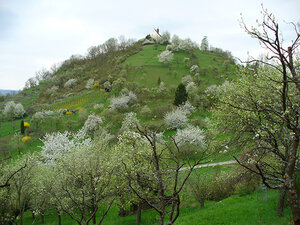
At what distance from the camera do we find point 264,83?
12695 millimetres

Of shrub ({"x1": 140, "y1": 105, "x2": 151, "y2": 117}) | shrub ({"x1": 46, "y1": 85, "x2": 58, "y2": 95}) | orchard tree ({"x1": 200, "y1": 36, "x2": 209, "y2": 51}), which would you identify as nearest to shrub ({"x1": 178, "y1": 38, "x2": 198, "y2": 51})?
orchard tree ({"x1": 200, "y1": 36, "x2": 209, "y2": 51})

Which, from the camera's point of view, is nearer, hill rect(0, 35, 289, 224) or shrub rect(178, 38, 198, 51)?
hill rect(0, 35, 289, 224)

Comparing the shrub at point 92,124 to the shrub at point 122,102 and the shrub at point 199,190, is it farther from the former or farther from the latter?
the shrub at point 199,190

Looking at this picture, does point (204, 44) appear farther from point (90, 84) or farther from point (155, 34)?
point (90, 84)

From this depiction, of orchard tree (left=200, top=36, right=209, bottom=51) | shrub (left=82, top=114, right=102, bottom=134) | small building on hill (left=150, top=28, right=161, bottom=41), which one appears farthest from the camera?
small building on hill (left=150, top=28, right=161, bottom=41)

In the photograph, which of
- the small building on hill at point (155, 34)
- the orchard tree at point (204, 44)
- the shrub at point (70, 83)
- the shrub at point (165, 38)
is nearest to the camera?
the shrub at point (70, 83)

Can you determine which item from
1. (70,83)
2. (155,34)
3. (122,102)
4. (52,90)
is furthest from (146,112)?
(155,34)

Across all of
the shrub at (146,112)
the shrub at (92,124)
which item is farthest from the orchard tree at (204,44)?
the shrub at (92,124)

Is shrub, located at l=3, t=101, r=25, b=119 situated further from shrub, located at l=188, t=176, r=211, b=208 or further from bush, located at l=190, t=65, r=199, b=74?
shrub, located at l=188, t=176, r=211, b=208

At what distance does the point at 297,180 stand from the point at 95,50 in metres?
134

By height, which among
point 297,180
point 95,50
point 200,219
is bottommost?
point 200,219

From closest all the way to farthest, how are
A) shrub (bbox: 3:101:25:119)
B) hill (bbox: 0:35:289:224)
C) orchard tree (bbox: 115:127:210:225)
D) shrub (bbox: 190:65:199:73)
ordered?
orchard tree (bbox: 115:127:210:225) < hill (bbox: 0:35:289:224) < shrub (bbox: 3:101:25:119) < shrub (bbox: 190:65:199:73)

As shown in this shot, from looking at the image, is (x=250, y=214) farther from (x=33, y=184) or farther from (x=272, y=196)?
(x=33, y=184)

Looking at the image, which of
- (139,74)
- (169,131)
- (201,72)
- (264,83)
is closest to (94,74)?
(139,74)
